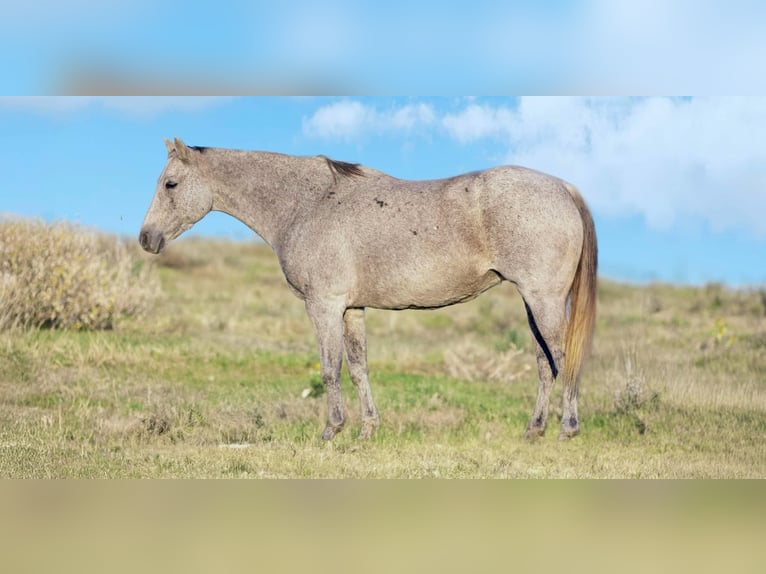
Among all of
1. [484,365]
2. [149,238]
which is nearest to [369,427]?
[149,238]

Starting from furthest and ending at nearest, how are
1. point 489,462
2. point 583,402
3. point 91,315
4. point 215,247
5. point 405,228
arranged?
point 215,247
point 91,315
point 583,402
point 405,228
point 489,462

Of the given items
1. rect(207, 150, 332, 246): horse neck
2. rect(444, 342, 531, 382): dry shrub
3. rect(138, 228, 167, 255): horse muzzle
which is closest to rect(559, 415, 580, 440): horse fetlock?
rect(207, 150, 332, 246): horse neck

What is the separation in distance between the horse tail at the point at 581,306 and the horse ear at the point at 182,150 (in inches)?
161

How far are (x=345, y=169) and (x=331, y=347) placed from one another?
1963mm

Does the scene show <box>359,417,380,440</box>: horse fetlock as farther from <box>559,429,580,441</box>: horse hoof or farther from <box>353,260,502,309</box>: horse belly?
<box>559,429,580,441</box>: horse hoof

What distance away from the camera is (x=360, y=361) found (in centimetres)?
883

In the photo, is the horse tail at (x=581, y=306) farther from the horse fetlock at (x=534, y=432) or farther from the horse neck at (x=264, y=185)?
the horse neck at (x=264, y=185)

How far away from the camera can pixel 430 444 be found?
8.47 meters

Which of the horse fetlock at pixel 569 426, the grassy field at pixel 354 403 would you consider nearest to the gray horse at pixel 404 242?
the horse fetlock at pixel 569 426

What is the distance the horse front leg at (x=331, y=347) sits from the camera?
846cm

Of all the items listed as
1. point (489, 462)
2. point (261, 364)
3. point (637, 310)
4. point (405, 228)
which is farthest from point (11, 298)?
point (637, 310)

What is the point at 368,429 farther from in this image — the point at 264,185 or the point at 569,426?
the point at 264,185

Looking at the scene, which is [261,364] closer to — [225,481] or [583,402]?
[583,402]

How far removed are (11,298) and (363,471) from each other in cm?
955
